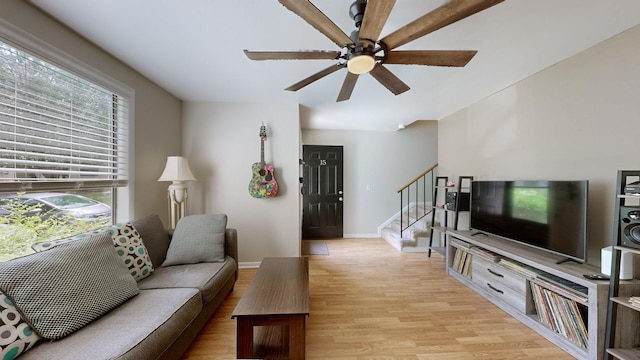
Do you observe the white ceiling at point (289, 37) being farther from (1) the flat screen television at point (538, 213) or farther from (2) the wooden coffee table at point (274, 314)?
(2) the wooden coffee table at point (274, 314)

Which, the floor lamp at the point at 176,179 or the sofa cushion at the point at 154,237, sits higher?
the floor lamp at the point at 176,179

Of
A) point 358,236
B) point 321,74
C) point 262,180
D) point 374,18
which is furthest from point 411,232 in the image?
point 374,18

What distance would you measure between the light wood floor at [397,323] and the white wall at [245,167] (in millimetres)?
550

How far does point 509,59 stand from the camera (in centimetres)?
206

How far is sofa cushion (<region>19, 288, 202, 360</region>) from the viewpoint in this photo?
104 centimetres

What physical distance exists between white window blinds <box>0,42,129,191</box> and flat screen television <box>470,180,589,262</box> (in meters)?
3.88

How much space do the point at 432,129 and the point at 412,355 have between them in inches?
175

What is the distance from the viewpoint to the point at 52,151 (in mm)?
1660

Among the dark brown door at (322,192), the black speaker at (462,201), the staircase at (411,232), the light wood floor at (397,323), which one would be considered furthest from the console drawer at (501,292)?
the dark brown door at (322,192)

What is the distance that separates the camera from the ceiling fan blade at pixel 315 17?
1066 mm

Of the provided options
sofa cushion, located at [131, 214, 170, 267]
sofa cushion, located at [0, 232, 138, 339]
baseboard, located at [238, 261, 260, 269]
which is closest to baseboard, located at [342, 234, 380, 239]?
baseboard, located at [238, 261, 260, 269]

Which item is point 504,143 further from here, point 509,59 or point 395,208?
point 395,208

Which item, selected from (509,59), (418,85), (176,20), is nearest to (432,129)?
(418,85)

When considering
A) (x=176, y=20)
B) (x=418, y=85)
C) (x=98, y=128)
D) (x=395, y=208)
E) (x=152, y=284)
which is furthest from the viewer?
(x=395, y=208)
